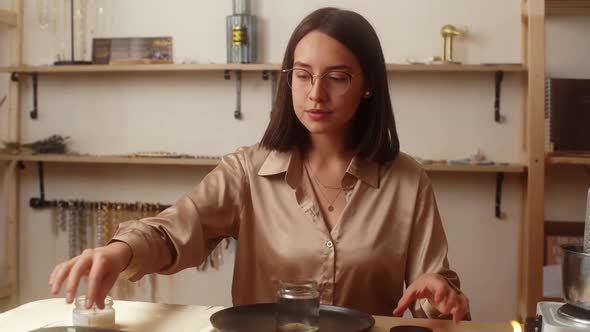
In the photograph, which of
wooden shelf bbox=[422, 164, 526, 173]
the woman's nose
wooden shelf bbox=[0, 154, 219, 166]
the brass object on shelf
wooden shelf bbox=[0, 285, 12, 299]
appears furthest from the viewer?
wooden shelf bbox=[0, 285, 12, 299]

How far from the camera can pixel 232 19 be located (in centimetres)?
319

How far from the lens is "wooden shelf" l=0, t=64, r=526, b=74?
298 cm

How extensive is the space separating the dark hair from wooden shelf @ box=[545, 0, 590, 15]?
130 centimetres

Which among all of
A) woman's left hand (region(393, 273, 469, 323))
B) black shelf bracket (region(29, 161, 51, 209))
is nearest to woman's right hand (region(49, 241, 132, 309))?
woman's left hand (region(393, 273, 469, 323))

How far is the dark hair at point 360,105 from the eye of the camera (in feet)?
5.80

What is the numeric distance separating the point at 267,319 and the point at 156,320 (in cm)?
22

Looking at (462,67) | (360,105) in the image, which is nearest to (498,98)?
(462,67)

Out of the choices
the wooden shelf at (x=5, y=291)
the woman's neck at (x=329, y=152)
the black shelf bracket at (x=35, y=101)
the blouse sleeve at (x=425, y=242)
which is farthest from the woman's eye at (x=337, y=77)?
the wooden shelf at (x=5, y=291)

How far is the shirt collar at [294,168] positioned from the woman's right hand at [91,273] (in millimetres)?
602

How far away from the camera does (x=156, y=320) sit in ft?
4.69

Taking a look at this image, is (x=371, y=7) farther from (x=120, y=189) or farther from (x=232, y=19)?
(x=120, y=189)

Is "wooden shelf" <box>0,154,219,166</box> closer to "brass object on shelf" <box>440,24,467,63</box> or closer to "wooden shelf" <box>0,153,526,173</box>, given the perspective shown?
"wooden shelf" <box>0,153,526,173</box>

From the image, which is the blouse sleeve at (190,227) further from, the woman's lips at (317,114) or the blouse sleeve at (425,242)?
the blouse sleeve at (425,242)

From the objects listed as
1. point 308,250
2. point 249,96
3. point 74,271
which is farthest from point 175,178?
point 74,271
